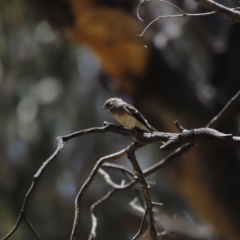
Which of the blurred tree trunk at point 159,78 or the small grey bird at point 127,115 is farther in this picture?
the blurred tree trunk at point 159,78

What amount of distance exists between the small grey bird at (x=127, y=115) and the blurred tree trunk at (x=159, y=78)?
87cm

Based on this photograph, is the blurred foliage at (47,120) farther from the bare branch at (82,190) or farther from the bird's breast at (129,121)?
the bare branch at (82,190)

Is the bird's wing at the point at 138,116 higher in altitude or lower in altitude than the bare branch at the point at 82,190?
higher

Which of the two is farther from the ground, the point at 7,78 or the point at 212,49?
the point at 7,78

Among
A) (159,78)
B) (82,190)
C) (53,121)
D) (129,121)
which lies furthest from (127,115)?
(53,121)

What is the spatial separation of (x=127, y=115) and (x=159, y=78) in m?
0.99

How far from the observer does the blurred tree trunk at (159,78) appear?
2043 millimetres

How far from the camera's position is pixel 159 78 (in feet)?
6.98

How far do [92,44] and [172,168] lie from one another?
63 centimetres

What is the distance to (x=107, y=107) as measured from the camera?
1.24 meters

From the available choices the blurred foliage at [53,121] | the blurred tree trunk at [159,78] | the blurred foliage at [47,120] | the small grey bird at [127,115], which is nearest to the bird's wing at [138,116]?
the small grey bird at [127,115]

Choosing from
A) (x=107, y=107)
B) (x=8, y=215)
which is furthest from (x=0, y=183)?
(x=107, y=107)

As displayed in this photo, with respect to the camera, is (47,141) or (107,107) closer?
(107,107)

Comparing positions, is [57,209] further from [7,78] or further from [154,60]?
[154,60]
